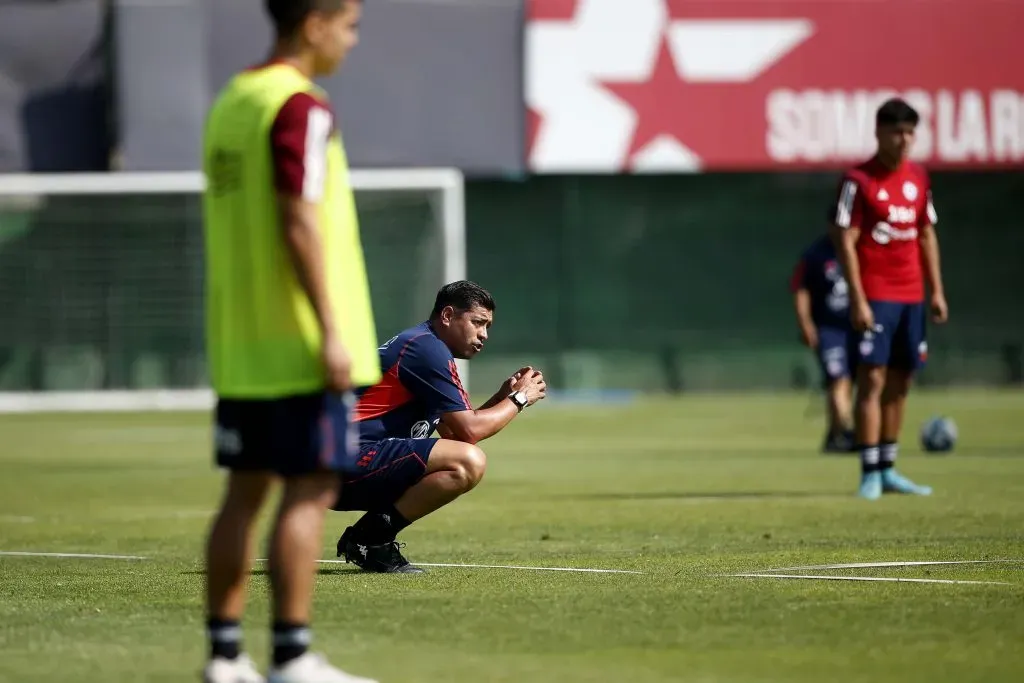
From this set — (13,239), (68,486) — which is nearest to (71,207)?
(13,239)

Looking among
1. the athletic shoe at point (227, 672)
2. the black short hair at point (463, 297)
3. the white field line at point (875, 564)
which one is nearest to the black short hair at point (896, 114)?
the white field line at point (875, 564)

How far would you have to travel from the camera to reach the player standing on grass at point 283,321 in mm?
5477

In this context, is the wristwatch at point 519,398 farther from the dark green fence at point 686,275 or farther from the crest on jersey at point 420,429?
the dark green fence at point 686,275

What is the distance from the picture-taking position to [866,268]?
1273cm

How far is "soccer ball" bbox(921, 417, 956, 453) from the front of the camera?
17391 millimetres

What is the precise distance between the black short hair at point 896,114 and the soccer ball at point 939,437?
537 cm

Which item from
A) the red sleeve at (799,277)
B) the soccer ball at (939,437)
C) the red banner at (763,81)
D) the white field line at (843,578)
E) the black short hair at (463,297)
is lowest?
the soccer ball at (939,437)

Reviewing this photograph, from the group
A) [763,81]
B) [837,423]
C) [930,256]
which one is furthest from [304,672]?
[763,81]

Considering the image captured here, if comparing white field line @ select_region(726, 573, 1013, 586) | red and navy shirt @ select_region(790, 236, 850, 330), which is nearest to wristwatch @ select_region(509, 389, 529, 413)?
white field line @ select_region(726, 573, 1013, 586)

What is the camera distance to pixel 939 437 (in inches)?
687

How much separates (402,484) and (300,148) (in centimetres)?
334

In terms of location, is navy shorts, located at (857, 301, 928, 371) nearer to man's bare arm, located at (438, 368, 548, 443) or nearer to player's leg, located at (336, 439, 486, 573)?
man's bare arm, located at (438, 368, 548, 443)

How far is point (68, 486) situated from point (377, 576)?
6850 millimetres

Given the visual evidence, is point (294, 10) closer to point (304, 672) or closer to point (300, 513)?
point (300, 513)
